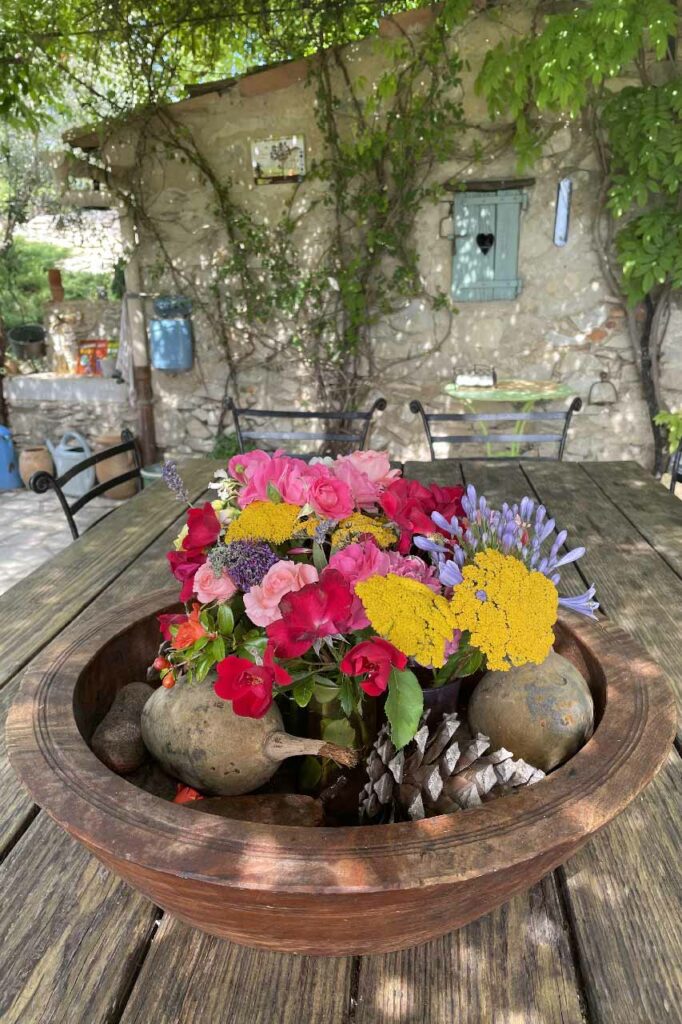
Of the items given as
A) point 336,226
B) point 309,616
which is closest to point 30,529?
point 336,226

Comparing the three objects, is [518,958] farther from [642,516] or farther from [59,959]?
[642,516]

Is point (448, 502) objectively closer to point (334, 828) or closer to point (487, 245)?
point (334, 828)

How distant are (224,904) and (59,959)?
235 millimetres

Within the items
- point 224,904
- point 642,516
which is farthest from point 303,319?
point 224,904

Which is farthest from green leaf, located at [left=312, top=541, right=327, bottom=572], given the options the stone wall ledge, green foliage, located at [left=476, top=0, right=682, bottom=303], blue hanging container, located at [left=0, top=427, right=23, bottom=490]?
blue hanging container, located at [left=0, top=427, right=23, bottom=490]

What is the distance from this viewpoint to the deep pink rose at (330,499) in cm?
67

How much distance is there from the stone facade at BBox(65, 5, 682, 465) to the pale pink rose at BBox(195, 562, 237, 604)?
4.05 m

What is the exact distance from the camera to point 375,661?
21.7 inches

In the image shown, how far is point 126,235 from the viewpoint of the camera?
480cm

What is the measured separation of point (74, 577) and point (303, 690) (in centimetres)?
97

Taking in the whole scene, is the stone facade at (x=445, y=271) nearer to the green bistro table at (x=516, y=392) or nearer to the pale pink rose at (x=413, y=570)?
the green bistro table at (x=516, y=392)

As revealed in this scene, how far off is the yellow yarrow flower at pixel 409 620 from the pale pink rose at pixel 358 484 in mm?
195

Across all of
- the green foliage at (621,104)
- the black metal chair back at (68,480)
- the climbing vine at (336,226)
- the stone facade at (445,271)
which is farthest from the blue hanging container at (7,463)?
the green foliage at (621,104)

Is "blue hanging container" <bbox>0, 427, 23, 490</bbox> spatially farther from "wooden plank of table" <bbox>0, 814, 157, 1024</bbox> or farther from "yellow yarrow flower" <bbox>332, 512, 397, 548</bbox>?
"yellow yarrow flower" <bbox>332, 512, 397, 548</bbox>
